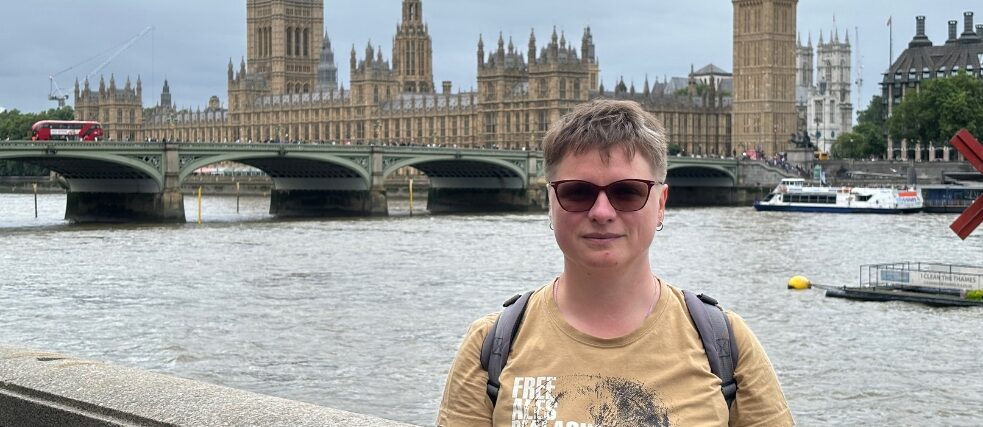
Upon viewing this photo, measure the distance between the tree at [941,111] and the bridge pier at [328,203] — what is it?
3264cm

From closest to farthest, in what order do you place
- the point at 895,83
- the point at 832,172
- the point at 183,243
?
the point at 183,243 → the point at 832,172 → the point at 895,83

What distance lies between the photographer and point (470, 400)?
260 centimetres

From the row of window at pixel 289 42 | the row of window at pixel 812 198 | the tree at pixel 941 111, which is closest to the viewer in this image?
the row of window at pixel 812 198

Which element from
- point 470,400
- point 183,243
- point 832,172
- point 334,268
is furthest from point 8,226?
point 832,172

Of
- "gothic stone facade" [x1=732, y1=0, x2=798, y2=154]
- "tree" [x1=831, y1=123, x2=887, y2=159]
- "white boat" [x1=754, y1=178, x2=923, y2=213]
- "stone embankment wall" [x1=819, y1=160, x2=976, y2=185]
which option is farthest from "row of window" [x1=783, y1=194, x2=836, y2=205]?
"tree" [x1=831, y1=123, x2=887, y2=159]

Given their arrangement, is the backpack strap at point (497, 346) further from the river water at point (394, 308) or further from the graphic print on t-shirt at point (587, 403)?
the river water at point (394, 308)

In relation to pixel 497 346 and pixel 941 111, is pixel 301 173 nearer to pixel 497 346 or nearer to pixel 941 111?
pixel 941 111

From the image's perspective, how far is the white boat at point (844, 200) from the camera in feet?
178

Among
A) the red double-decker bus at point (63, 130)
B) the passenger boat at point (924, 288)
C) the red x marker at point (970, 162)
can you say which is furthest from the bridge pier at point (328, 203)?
the red x marker at point (970, 162)

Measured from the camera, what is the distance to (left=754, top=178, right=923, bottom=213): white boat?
5422cm

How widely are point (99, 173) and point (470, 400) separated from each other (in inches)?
1857

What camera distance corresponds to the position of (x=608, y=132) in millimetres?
2555

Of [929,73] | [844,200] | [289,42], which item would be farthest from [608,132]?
[289,42]

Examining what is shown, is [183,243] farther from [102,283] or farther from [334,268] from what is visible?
[102,283]
